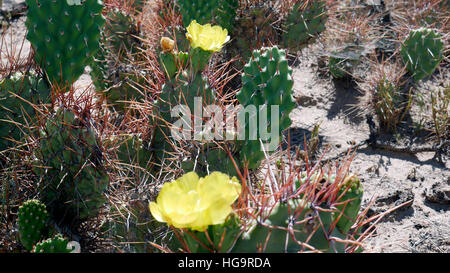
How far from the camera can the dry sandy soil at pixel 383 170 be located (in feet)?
8.79

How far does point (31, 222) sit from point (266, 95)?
116 centimetres

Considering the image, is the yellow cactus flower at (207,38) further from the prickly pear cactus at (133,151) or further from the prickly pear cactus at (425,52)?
the prickly pear cactus at (425,52)

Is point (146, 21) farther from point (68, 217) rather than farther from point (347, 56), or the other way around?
point (68, 217)

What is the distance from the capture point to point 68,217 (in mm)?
2092

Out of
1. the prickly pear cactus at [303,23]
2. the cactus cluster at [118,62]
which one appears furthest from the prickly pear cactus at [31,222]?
the prickly pear cactus at [303,23]

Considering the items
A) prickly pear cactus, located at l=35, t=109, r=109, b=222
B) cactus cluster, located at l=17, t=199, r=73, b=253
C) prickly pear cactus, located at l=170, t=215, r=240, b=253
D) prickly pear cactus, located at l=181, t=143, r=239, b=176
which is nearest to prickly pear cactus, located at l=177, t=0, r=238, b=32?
prickly pear cactus, located at l=181, t=143, r=239, b=176

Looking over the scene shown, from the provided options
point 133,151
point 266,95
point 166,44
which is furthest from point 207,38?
point 133,151

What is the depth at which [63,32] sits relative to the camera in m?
2.35

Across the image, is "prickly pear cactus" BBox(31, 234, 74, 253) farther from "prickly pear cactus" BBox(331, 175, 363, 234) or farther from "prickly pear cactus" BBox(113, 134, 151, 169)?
"prickly pear cactus" BBox(331, 175, 363, 234)

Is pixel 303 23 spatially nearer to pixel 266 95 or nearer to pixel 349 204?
pixel 266 95

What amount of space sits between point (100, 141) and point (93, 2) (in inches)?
31.7

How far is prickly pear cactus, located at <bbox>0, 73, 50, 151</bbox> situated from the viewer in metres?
2.32
